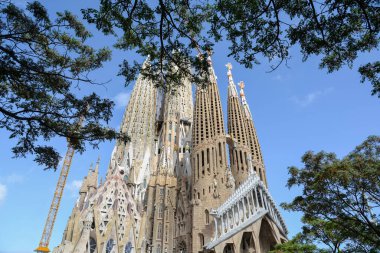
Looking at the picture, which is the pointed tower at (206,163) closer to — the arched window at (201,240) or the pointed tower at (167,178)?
the arched window at (201,240)

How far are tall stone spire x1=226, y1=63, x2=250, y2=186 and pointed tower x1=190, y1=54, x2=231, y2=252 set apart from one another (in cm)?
283

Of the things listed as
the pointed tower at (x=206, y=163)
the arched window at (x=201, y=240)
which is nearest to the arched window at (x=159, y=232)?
the pointed tower at (x=206, y=163)

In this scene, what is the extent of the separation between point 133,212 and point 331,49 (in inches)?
A: 991

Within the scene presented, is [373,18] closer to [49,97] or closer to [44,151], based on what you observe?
[49,97]

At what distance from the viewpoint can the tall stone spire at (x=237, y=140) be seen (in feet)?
96.6

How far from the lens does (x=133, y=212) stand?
92.2 feet

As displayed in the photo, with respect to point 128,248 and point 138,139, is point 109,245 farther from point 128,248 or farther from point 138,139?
point 138,139

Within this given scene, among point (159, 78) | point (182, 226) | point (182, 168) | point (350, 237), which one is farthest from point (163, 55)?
point (182, 168)

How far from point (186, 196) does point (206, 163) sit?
4.09 meters

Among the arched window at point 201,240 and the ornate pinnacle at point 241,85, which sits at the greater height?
the ornate pinnacle at point 241,85

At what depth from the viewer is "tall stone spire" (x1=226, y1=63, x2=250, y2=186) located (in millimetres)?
29447

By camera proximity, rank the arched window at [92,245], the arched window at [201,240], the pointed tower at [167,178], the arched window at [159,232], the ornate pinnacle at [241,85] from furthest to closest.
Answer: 1. the ornate pinnacle at [241,85]
2. the arched window at [159,232]
3. the pointed tower at [167,178]
4. the arched window at [92,245]
5. the arched window at [201,240]

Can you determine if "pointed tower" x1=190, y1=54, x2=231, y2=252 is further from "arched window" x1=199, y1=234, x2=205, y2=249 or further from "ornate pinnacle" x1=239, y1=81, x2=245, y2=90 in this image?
"ornate pinnacle" x1=239, y1=81, x2=245, y2=90

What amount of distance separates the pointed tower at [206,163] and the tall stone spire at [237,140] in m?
2.83
